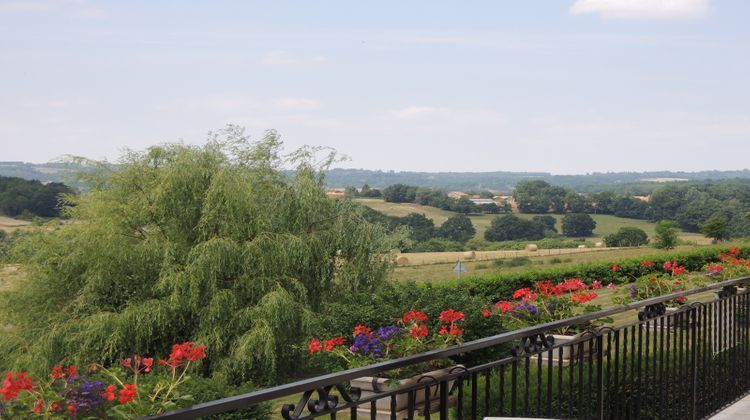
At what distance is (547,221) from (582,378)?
9095cm

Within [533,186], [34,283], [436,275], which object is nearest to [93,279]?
[34,283]

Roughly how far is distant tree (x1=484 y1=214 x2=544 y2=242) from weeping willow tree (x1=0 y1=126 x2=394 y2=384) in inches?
2632

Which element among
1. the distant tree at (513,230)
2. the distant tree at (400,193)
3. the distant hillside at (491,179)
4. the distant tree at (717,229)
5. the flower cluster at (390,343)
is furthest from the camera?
the distant hillside at (491,179)

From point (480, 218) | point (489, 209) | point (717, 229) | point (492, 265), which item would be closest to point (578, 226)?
point (480, 218)

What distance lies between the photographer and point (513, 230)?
8944cm

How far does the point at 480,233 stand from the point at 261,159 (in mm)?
68171

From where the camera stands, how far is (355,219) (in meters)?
23.1

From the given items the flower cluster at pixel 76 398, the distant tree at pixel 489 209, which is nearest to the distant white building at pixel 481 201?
the distant tree at pixel 489 209

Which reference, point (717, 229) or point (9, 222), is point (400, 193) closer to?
point (717, 229)

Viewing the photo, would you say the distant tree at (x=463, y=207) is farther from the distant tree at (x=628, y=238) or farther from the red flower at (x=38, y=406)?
the red flower at (x=38, y=406)

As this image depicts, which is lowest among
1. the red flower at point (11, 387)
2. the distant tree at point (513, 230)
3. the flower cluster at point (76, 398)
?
the distant tree at point (513, 230)

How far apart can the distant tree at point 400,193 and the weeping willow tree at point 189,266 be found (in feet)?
247

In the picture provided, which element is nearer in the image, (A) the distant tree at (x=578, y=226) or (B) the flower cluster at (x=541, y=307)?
(B) the flower cluster at (x=541, y=307)

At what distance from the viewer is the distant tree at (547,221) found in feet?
299
